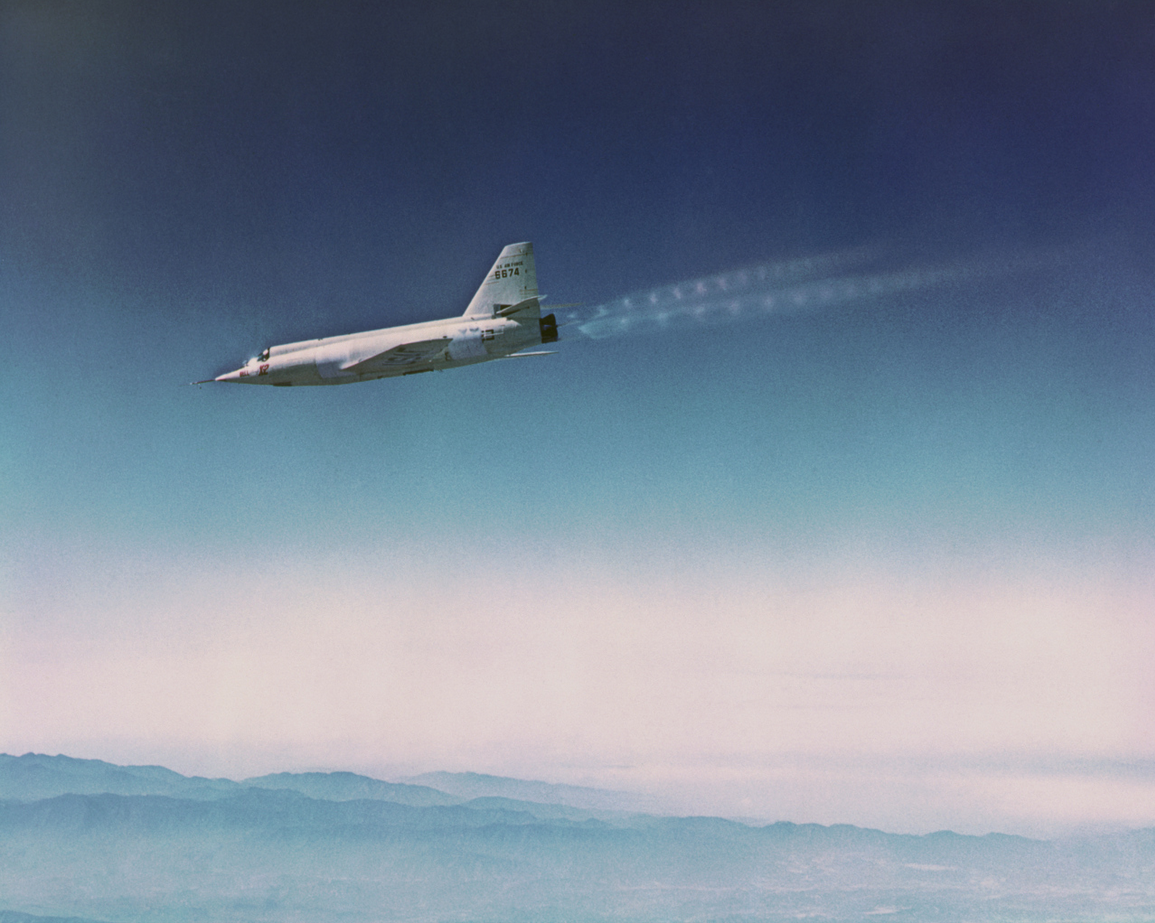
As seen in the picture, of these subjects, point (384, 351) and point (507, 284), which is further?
point (507, 284)

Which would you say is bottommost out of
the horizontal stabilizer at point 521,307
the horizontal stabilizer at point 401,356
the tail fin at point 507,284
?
the horizontal stabilizer at point 401,356

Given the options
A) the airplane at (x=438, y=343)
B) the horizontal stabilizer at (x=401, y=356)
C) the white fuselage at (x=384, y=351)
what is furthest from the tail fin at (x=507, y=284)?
the horizontal stabilizer at (x=401, y=356)

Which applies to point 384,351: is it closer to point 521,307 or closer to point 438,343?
point 438,343

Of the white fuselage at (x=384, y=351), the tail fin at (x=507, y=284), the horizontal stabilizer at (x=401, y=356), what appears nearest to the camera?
the white fuselage at (x=384, y=351)

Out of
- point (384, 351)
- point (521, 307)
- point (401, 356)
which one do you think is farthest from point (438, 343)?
point (521, 307)

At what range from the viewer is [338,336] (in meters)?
38.1

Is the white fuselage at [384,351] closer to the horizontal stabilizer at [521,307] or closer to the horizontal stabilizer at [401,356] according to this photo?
the horizontal stabilizer at [401,356]

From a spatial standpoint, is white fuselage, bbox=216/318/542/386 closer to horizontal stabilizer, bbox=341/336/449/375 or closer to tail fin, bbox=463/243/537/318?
horizontal stabilizer, bbox=341/336/449/375

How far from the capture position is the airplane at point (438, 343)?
35.9 meters

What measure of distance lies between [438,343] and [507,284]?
4.34 metres

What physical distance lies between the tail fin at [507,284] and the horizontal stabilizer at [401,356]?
85.7 inches

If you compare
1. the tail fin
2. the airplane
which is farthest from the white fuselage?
the tail fin

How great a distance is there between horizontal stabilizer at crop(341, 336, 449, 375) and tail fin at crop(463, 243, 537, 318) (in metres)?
2.18

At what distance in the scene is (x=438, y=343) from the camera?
36.0m
